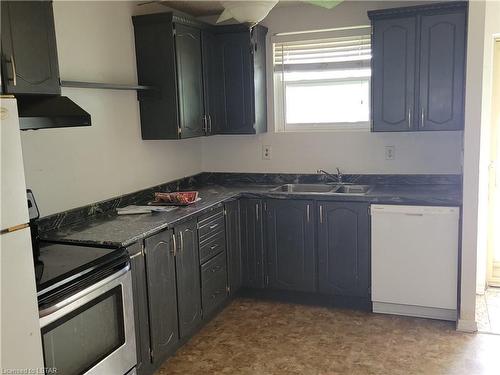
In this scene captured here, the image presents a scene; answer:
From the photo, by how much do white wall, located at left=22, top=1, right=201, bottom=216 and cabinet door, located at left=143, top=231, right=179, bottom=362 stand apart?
25.2 inches

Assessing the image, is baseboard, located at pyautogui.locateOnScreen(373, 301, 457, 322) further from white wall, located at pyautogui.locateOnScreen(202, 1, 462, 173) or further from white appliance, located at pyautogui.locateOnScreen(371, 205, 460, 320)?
white wall, located at pyautogui.locateOnScreen(202, 1, 462, 173)

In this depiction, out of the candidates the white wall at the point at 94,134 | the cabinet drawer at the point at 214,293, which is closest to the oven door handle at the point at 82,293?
the white wall at the point at 94,134

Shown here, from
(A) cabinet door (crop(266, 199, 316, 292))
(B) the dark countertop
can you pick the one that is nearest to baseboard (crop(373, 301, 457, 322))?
(A) cabinet door (crop(266, 199, 316, 292))

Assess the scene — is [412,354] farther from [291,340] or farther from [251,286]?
[251,286]

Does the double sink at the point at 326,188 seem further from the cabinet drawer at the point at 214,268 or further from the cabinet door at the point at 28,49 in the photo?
the cabinet door at the point at 28,49

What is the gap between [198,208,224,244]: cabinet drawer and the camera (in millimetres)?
3287

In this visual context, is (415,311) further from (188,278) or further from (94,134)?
(94,134)

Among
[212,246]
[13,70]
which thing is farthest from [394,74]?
[13,70]

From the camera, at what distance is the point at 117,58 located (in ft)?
11.2

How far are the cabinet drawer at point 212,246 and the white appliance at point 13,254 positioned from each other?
1.64 metres

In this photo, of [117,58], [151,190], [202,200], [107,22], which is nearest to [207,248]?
[202,200]

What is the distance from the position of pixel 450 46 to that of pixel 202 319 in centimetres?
252

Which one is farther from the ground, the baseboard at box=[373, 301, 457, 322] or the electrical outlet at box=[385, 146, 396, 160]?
the electrical outlet at box=[385, 146, 396, 160]

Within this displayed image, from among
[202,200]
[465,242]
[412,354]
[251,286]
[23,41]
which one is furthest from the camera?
[251,286]
